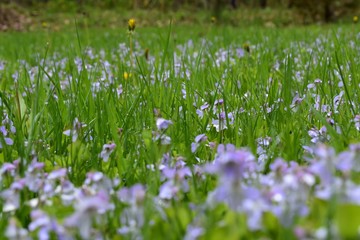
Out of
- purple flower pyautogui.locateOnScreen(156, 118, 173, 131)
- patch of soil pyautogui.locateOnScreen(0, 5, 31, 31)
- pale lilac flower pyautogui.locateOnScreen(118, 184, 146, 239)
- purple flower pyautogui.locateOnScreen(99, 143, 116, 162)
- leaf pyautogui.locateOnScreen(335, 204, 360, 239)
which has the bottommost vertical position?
patch of soil pyautogui.locateOnScreen(0, 5, 31, 31)

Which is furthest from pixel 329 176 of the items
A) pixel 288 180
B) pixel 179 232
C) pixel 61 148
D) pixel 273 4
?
pixel 273 4

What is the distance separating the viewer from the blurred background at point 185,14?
16953 millimetres

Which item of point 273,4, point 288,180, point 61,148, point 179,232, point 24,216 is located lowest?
point 273,4

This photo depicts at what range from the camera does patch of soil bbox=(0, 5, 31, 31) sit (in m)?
18.3

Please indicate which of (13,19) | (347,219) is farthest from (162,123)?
(13,19)

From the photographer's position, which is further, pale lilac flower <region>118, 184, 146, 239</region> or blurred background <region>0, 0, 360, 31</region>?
blurred background <region>0, 0, 360, 31</region>

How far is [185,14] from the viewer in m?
23.4

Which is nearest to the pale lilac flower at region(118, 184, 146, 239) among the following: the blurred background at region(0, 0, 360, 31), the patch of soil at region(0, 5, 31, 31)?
the blurred background at region(0, 0, 360, 31)

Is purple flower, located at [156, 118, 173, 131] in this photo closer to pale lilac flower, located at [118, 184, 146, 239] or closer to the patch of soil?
pale lilac flower, located at [118, 184, 146, 239]

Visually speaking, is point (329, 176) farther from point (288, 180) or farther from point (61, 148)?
point (61, 148)

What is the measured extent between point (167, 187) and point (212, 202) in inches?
5.0

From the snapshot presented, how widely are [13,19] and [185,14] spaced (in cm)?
784

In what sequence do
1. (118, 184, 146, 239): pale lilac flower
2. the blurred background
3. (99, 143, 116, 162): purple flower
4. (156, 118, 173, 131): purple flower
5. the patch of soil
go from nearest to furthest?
(118, 184, 146, 239): pale lilac flower → (156, 118, 173, 131): purple flower → (99, 143, 116, 162): purple flower → the blurred background → the patch of soil

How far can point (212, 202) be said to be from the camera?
969mm
